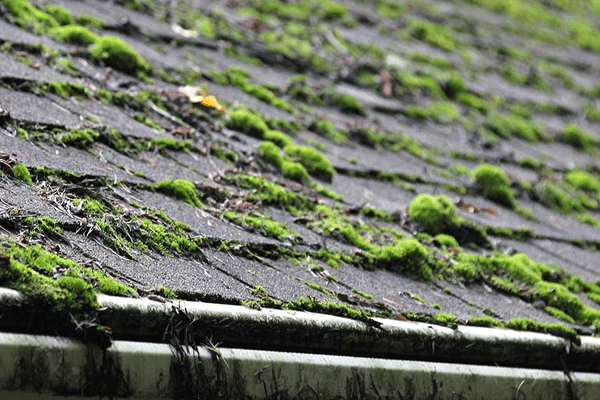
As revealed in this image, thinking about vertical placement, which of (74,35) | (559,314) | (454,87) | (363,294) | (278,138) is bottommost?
(559,314)

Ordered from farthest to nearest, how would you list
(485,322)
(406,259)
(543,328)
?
(406,259) → (543,328) → (485,322)

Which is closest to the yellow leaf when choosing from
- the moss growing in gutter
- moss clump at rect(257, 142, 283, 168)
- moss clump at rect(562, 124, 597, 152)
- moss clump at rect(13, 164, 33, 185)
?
moss clump at rect(257, 142, 283, 168)

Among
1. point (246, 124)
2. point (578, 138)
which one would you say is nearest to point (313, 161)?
point (246, 124)

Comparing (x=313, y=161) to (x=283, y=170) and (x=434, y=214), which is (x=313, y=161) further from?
(x=434, y=214)

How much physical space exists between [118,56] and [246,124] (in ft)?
2.45

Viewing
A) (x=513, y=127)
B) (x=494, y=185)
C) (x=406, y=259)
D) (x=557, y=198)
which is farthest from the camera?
(x=513, y=127)

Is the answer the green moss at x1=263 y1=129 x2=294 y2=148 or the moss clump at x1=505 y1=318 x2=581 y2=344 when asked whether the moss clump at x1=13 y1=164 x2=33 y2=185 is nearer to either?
the green moss at x1=263 y1=129 x2=294 y2=148

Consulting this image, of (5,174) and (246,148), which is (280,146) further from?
(5,174)

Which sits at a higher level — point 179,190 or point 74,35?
point 74,35

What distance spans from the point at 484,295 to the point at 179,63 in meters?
2.18

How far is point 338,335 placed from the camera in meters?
2.42

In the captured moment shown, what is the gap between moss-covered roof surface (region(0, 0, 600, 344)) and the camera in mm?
2443

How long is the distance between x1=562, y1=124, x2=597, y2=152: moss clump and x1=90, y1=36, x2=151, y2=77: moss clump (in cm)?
359

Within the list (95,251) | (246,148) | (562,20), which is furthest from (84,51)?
(562,20)
